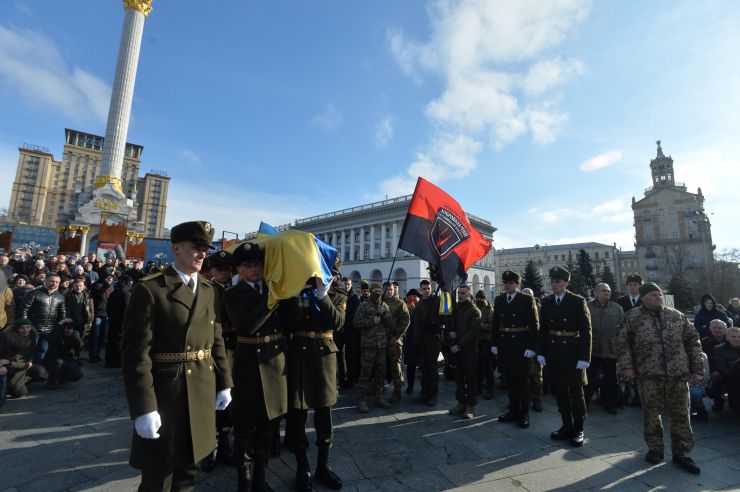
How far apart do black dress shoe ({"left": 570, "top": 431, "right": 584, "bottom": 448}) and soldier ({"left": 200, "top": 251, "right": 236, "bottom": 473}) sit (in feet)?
14.6

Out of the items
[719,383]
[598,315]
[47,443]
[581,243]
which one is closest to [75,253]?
[47,443]

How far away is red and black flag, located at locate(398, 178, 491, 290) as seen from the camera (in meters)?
6.32

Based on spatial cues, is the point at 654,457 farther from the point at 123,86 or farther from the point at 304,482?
the point at 123,86

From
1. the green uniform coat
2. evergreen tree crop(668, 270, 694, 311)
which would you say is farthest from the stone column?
evergreen tree crop(668, 270, 694, 311)

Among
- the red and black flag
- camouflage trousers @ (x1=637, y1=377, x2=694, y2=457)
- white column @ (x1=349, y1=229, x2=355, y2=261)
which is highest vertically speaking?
white column @ (x1=349, y1=229, x2=355, y2=261)

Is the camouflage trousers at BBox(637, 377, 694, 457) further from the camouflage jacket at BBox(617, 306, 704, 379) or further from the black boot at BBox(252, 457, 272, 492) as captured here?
the black boot at BBox(252, 457, 272, 492)

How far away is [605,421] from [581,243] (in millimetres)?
111788

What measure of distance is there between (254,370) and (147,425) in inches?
45.5

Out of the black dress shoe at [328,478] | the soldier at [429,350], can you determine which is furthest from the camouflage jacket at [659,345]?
the black dress shoe at [328,478]

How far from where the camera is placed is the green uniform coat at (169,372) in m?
2.43

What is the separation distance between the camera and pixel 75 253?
50.3 feet

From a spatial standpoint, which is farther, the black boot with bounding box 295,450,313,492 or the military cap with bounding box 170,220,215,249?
the black boot with bounding box 295,450,313,492

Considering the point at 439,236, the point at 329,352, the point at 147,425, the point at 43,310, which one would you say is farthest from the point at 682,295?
the point at 43,310

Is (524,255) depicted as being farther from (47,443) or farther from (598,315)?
(47,443)
